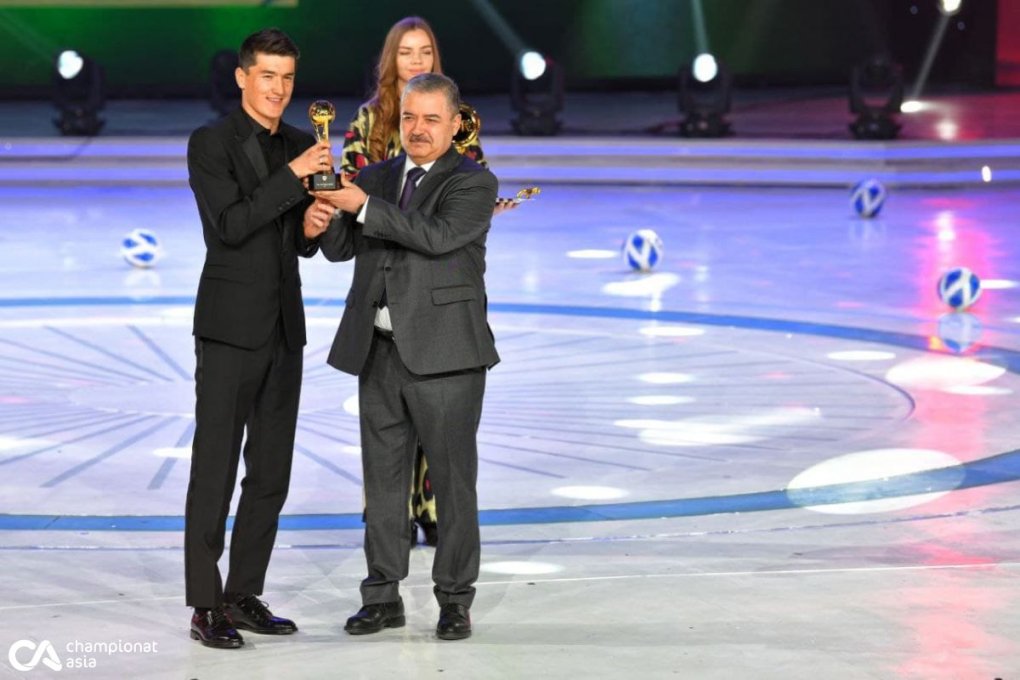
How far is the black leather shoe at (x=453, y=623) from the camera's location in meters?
4.51

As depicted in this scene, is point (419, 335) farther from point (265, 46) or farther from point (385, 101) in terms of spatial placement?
point (385, 101)

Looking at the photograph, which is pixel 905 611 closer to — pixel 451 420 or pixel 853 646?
pixel 853 646

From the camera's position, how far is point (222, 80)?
17859 millimetres

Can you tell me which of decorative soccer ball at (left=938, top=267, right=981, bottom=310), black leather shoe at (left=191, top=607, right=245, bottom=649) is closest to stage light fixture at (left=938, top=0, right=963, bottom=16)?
decorative soccer ball at (left=938, top=267, right=981, bottom=310)

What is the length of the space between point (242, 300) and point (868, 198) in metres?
10.4

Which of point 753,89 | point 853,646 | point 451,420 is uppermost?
point 753,89

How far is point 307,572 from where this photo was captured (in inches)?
205

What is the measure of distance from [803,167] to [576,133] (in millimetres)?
2383

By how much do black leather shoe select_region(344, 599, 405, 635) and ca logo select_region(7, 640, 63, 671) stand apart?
2.34 feet

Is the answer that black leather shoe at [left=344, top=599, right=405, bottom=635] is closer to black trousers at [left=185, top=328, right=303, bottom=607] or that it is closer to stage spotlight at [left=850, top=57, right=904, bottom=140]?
black trousers at [left=185, top=328, right=303, bottom=607]

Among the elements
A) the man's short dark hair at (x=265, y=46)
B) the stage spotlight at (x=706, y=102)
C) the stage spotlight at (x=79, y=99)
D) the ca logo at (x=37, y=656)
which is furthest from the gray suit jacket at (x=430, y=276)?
the stage spotlight at (x=79, y=99)

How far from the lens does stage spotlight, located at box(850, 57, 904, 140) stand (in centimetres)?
1697

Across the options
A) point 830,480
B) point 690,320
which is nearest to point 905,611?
point 830,480

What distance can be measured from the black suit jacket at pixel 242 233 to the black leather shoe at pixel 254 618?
652 millimetres
